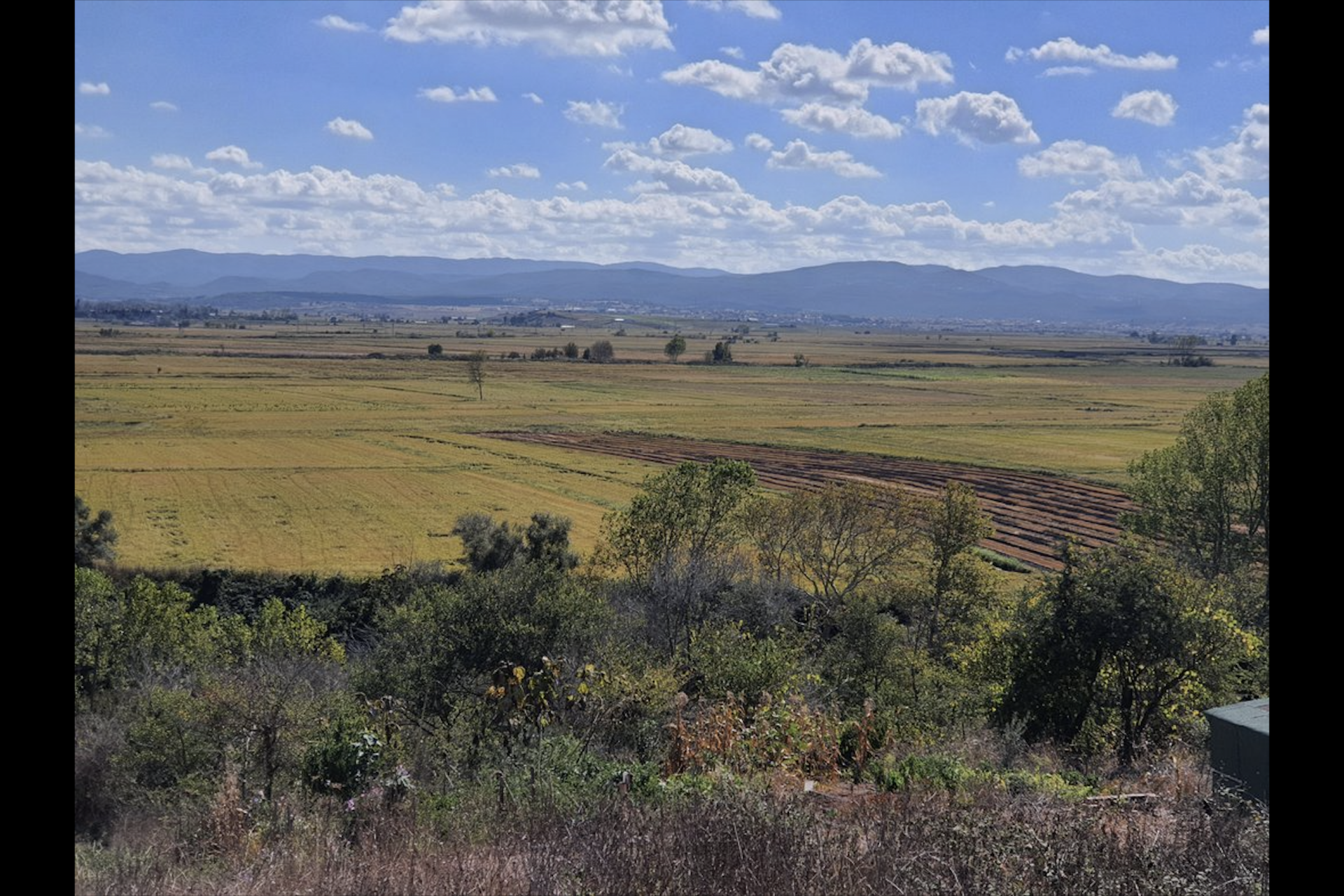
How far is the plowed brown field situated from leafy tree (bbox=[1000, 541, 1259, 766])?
58.3 ft

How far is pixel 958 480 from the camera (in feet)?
166

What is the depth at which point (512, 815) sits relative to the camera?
5.68 metres

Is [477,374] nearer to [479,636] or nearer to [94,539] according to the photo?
[94,539]

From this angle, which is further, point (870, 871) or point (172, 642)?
point (172, 642)

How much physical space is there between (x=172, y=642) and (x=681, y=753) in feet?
64.8

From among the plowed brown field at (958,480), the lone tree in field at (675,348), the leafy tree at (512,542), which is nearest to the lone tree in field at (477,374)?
the plowed brown field at (958,480)

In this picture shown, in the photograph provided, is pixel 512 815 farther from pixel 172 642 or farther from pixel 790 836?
pixel 172 642

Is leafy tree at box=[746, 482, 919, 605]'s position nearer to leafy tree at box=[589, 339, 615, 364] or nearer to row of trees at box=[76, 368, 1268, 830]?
row of trees at box=[76, 368, 1268, 830]

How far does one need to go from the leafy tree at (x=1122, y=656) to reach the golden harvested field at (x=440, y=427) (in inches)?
591

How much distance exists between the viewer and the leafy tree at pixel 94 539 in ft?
107

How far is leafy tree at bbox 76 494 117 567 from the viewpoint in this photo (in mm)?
32625

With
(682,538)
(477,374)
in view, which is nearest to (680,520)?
(682,538)

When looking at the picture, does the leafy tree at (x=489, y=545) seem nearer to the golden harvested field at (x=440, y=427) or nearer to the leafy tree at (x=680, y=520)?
the golden harvested field at (x=440, y=427)
